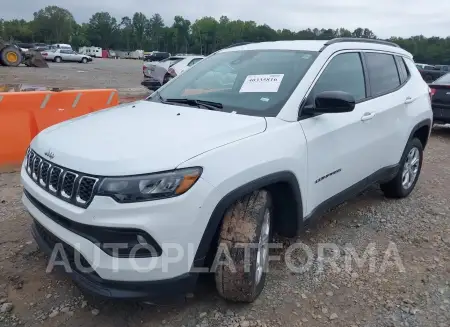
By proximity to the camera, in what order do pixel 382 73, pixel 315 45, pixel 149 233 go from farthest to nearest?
pixel 382 73, pixel 315 45, pixel 149 233

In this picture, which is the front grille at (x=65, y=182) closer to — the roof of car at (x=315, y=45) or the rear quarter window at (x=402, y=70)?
the roof of car at (x=315, y=45)

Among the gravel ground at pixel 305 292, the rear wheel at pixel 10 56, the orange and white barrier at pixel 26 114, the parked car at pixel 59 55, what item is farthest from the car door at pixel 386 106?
the parked car at pixel 59 55

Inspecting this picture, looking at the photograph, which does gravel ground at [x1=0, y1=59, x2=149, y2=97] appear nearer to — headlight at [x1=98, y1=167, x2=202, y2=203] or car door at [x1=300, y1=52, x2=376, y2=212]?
car door at [x1=300, y1=52, x2=376, y2=212]

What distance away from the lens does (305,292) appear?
3014mm

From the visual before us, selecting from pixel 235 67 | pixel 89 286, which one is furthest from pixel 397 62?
pixel 89 286

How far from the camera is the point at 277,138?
2.77 metres

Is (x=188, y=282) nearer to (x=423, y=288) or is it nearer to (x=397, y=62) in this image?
(x=423, y=288)

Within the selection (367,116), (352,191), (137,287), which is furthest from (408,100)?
(137,287)

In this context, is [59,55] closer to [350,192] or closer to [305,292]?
[350,192]

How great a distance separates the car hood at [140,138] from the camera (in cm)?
229

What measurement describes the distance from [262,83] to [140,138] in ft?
3.81

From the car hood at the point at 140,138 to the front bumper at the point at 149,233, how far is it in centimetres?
20

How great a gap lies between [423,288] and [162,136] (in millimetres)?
2181

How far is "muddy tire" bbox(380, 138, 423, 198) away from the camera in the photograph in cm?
464
